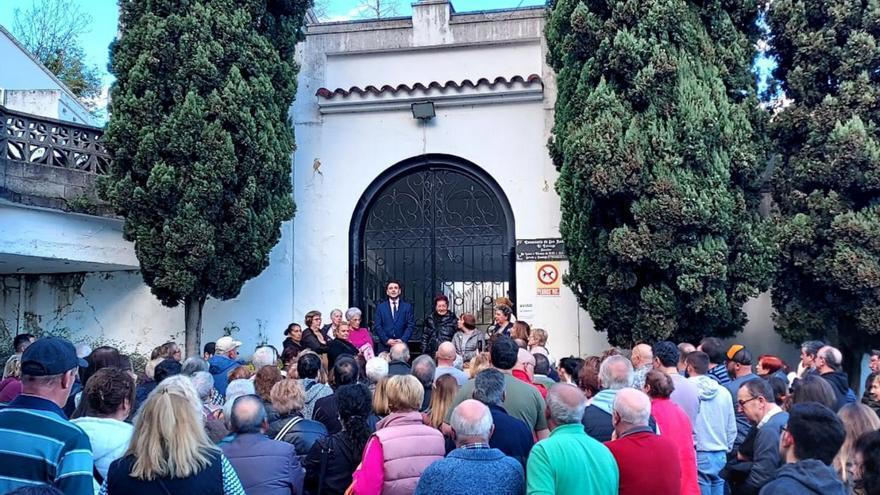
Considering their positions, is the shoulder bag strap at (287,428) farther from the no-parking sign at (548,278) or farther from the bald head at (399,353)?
the no-parking sign at (548,278)

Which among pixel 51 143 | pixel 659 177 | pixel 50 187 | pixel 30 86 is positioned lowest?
pixel 659 177

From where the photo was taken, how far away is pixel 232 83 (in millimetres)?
10414

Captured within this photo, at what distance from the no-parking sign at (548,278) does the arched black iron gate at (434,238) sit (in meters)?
0.45

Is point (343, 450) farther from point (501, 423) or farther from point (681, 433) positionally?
point (681, 433)

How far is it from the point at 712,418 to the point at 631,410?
1913 mm

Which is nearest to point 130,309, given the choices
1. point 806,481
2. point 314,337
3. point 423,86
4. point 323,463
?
point 314,337

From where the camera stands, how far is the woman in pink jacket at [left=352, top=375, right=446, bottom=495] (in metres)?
4.14

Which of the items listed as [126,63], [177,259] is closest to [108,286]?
[177,259]

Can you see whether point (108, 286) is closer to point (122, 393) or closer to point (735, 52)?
point (122, 393)

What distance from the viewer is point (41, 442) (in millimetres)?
3168

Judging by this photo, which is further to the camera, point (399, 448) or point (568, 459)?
point (399, 448)

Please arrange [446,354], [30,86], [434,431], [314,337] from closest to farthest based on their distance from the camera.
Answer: [434,431] → [446,354] → [314,337] → [30,86]

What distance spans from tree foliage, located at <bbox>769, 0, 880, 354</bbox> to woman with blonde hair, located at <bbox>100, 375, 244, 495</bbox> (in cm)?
860

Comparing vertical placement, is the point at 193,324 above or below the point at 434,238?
below
